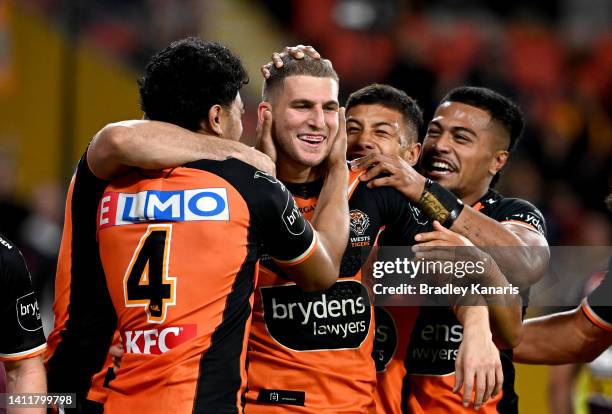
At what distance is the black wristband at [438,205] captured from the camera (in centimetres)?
400

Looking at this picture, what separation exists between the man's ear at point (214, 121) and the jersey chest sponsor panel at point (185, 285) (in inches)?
8.5

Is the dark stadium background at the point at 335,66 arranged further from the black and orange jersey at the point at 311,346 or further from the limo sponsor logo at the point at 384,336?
the black and orange jersey at the point at 311,346

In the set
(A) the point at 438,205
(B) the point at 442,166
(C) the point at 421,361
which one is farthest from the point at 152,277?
(B) the point at 442,166

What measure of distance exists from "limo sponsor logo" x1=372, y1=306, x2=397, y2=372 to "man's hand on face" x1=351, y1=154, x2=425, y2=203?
58cm

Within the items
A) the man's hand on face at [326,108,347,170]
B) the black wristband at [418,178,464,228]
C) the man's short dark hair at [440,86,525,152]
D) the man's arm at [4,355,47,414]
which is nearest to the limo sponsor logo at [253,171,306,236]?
the man's hand on face at [326,108,347,170]

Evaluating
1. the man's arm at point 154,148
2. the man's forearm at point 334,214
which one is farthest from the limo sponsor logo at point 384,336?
the man's arm at point 154,148

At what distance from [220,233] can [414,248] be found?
0.94m

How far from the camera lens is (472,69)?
10.8 meters

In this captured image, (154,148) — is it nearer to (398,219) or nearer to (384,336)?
(398,219)

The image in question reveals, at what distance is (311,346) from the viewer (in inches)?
148

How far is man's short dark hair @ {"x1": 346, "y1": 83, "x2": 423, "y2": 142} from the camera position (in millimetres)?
4387

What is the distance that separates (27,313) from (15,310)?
5cm

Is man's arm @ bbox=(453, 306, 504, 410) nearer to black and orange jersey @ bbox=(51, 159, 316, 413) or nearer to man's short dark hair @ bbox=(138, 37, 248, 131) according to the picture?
black and orange jersey @ bbox=(51, 159, 316, 413)

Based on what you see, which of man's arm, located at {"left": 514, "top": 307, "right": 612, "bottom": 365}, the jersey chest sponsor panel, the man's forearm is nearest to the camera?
the jersey chest sponsor panel
